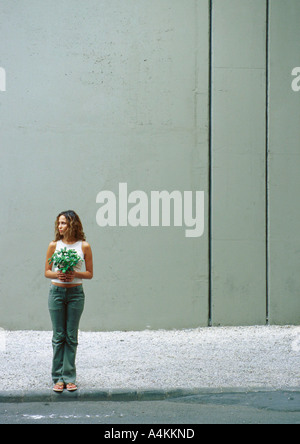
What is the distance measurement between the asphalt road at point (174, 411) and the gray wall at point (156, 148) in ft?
11.7

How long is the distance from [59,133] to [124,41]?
1872 millimetres

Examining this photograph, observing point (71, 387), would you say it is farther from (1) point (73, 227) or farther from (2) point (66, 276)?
(1) point (73, 227)

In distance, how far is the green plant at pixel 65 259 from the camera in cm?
622

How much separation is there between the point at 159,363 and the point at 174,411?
1.69m

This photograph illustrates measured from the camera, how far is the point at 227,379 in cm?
685

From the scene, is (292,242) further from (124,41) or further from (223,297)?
(124,41)

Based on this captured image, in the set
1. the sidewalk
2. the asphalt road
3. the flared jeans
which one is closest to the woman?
the flared jeans

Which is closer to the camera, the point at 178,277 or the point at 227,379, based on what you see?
the point at 227,379

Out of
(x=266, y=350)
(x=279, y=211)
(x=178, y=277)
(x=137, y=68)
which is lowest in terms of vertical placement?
(x=266, y=350)

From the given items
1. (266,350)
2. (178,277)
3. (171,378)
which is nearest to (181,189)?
(178,277)

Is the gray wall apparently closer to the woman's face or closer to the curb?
the woman's face

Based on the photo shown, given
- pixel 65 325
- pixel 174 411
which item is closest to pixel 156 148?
pixel 65 325

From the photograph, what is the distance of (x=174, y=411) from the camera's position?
588 centimetres

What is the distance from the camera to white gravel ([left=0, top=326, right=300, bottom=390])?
6.74 metres
